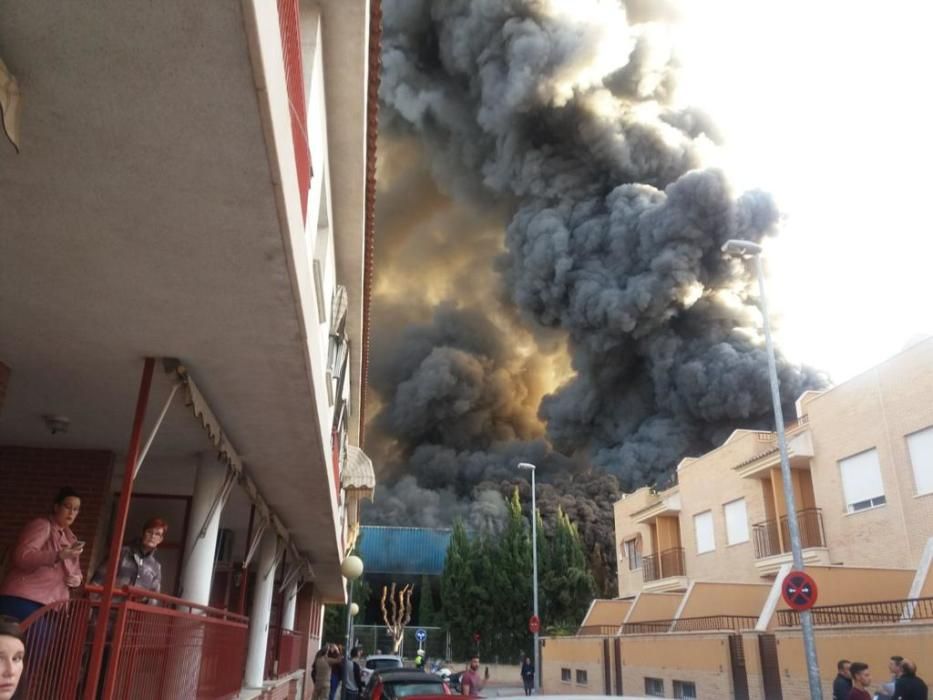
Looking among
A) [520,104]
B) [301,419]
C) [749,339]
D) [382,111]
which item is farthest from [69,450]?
[382,111]

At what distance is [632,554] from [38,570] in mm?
35361

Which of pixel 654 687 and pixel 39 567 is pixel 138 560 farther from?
pixel 654 687

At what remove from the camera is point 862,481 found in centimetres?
2136

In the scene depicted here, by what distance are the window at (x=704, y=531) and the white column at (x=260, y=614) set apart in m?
21.2

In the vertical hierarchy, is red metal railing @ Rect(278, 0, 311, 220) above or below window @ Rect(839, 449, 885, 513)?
below

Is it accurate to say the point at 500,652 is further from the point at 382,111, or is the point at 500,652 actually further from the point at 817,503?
the point at 382,111

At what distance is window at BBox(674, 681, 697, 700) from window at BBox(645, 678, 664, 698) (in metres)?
0.69

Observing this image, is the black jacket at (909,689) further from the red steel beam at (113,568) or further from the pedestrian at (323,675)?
the pedestrian at (323,675)

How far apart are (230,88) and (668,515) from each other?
3297 cm

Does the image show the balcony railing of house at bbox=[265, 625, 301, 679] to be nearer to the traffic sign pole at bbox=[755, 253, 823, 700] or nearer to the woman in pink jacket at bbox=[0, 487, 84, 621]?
the traffic sign pole at bbox=[755, 253, 823, 700]

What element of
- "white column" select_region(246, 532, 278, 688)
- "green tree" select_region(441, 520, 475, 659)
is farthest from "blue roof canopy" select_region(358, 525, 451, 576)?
"white column" select_region(246, 532, 278, 688)

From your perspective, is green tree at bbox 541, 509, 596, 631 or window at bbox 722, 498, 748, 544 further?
green tree at bbox 541, 509, 596, 631

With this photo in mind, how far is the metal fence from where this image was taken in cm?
4369

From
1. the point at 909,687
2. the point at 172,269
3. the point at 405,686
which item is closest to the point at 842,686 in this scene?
the point at 909,687
